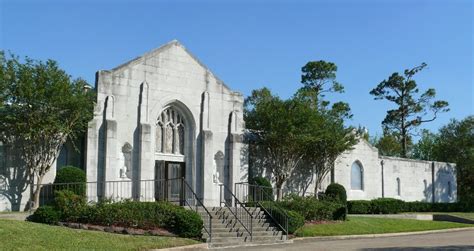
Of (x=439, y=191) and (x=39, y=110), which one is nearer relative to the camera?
(x=39, y=110)

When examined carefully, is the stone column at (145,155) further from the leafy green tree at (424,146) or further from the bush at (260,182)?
the leafy green tree at (424,146)

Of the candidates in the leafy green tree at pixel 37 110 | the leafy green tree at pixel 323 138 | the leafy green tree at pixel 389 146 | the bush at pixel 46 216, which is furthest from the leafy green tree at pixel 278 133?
the leafy green tree at pixel 389 146

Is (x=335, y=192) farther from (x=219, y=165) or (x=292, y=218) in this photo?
(x=292, y=218)

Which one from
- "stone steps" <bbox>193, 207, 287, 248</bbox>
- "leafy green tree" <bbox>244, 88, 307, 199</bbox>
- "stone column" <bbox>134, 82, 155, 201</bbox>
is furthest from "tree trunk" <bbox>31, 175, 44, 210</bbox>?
"leafy green tree" <bbox>244, 88, 307, 199</bbox>

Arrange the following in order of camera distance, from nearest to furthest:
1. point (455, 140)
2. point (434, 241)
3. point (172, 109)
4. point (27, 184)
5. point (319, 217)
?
point (434, 241) → point (27, 184) → point (319, 217) → point (172, 109) → point (455, 140)

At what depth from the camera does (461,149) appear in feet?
174

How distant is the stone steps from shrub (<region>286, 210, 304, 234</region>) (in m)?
0.49

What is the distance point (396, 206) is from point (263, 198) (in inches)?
505

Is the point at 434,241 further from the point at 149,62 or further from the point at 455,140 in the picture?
the point at 455,140

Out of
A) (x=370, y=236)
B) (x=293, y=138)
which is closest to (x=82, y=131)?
(x=293, y=138)

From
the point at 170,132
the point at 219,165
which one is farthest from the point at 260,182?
the point at 170,132

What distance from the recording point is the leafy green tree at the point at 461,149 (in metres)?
52.3

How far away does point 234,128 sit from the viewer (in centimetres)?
2927

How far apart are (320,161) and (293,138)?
4816 mm
